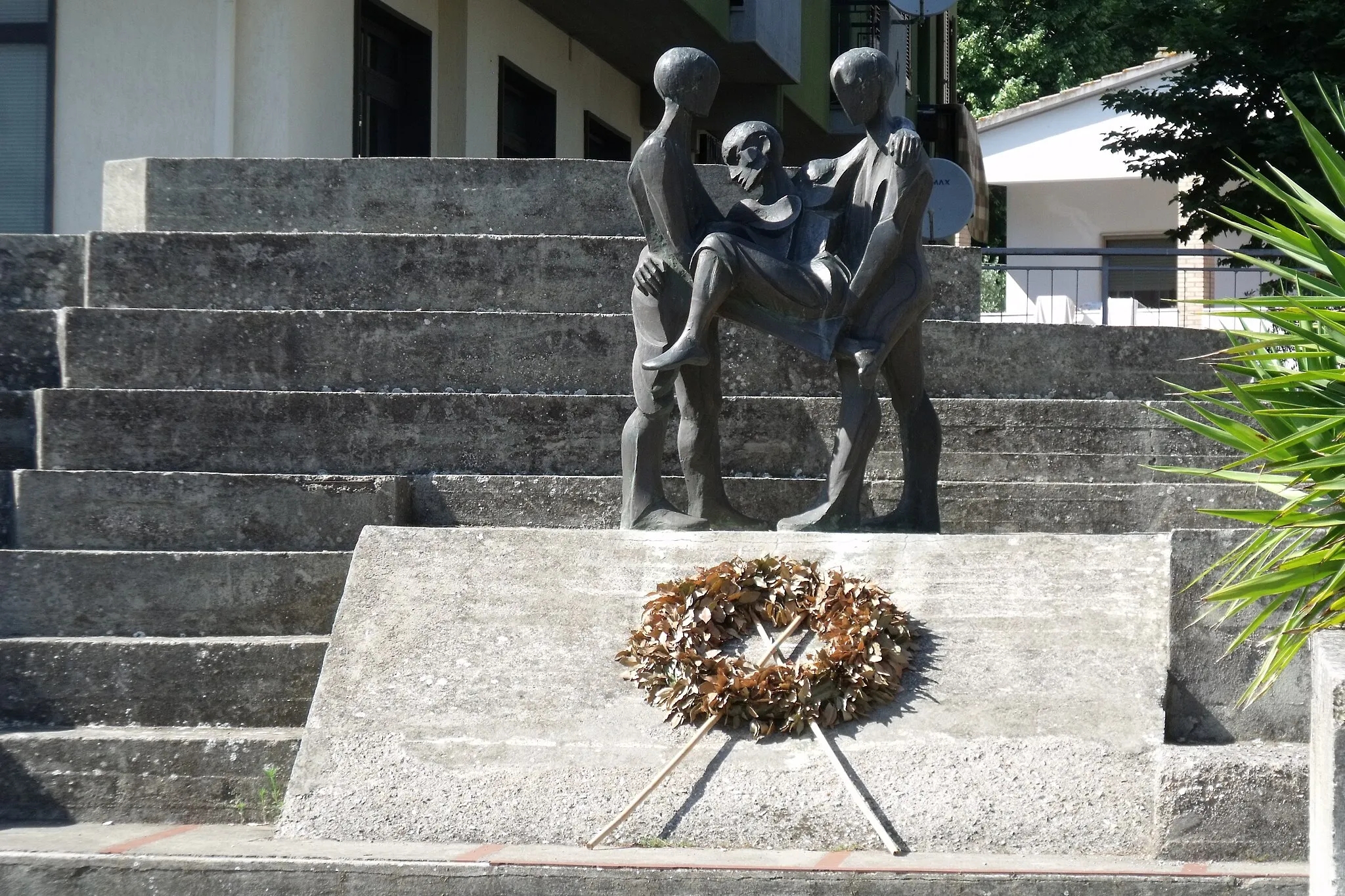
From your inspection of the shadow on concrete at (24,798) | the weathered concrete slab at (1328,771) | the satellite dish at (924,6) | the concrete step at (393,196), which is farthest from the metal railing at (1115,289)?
the weathered concrete slab at (1328,771)

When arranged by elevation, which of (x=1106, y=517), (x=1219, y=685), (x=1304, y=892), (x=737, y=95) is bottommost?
(x=1304, y=892)

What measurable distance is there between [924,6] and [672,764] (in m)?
9.31

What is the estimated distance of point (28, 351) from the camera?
7.93 metres

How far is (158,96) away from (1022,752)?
863 centimetres

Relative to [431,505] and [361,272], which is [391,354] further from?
[431,505]

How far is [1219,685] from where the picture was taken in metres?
5.19

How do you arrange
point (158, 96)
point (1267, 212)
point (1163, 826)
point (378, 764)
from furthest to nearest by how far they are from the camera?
1. point (1267, 212)
2. point (158, 96)
3. point (378, 764)
4. point (1163, 826)

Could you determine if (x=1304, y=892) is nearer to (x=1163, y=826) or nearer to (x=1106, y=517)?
(x=1163, y=826)

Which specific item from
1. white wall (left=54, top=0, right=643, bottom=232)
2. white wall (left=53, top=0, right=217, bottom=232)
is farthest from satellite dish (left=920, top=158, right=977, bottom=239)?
white wall (left=53, top=0, right=217, bottom=232)

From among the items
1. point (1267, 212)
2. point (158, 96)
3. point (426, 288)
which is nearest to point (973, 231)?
point (1267, 212)

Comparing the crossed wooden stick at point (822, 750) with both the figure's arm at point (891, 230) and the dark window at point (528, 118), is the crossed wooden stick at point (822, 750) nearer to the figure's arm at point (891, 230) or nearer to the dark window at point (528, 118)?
the figure's arm at point (891, 230)

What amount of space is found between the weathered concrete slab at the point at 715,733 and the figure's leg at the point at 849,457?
0.34 m

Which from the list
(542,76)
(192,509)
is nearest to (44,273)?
(192,509)

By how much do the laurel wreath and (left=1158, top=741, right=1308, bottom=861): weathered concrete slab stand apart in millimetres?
882
